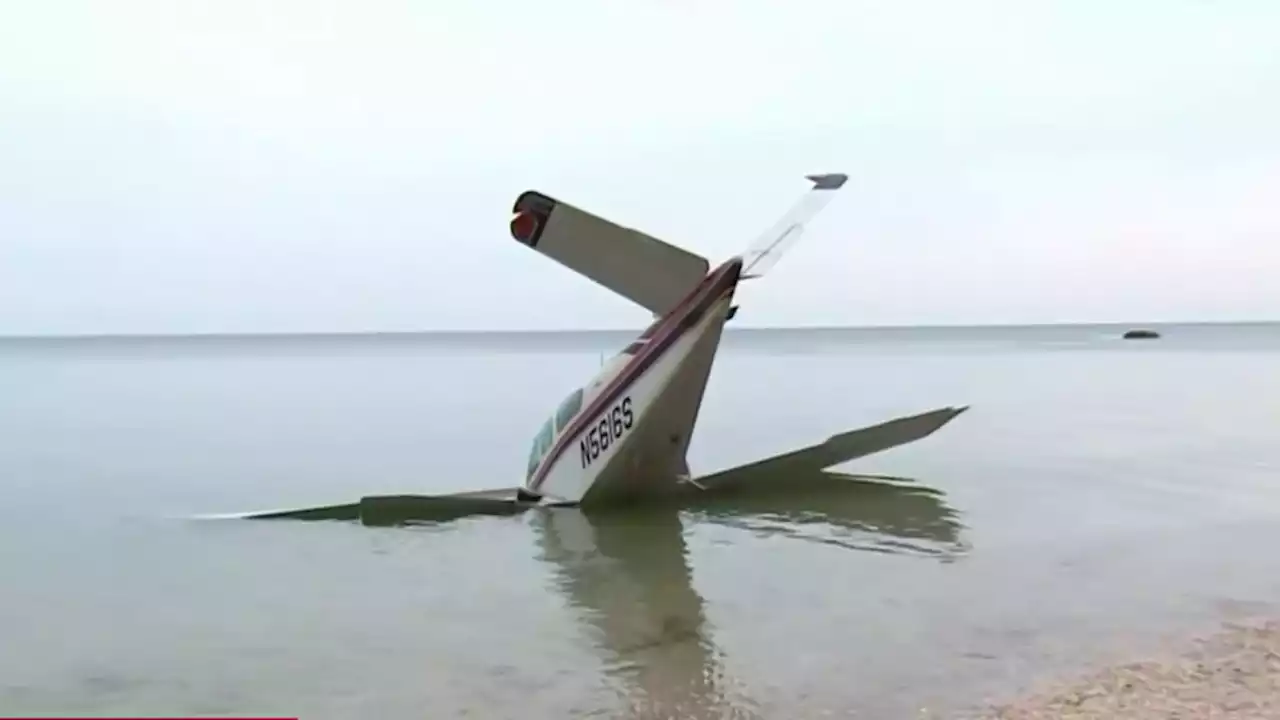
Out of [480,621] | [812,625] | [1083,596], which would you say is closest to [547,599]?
[480,621]

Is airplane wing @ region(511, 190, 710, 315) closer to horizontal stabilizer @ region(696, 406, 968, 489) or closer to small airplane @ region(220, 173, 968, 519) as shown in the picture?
small airplane @ region(220, 173, 968, 519)

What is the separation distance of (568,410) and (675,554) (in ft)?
10.3

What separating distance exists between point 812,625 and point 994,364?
54.1m

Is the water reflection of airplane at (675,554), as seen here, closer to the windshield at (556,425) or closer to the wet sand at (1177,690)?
the windshield at (556,425)

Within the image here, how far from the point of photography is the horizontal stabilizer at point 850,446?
15.5 m

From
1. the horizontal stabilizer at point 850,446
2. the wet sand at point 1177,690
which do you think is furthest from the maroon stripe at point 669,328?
the wet sand at point 1177,690

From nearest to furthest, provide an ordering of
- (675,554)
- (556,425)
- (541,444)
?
(675,554) < (556,425) < (541,444)

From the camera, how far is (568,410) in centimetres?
1395

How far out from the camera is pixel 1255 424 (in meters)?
23.8

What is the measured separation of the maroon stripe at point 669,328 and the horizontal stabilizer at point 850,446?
285cm

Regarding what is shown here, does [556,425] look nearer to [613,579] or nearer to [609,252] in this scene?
[609,252]

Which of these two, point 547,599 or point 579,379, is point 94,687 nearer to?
point 547,599

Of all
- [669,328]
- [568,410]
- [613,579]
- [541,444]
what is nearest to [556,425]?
[568,410]

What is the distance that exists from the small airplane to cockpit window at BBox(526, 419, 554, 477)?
3 cm
